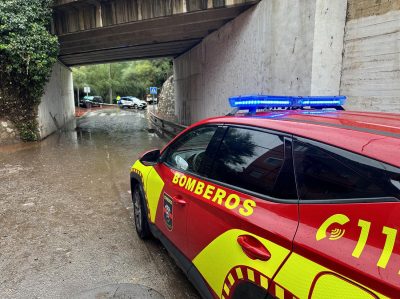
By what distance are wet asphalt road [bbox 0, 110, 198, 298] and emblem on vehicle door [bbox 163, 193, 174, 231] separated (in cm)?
62

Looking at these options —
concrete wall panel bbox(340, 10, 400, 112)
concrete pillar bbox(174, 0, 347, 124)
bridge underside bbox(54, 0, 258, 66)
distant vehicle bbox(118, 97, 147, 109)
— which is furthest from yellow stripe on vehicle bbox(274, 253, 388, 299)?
distant vehicle bbox(118, 97, 147, 109)

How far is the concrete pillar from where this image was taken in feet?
19.4

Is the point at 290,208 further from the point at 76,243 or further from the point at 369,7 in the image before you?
the point at 369,7

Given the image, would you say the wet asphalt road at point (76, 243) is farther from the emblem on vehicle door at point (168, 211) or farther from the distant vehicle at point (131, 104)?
the distant vehicle at point (131, 104)

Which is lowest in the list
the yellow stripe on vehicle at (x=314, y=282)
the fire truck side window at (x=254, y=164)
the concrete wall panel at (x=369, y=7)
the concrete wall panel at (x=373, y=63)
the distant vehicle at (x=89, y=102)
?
the distant vehicle at (x=89, y=102)

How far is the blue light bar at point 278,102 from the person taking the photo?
2.53 m

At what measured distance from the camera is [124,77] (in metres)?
52.0

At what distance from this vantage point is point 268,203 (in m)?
1.79

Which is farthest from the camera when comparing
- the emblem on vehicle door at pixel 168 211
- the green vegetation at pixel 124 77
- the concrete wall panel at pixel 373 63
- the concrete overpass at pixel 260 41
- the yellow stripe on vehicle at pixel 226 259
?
the green vegetation at pixel 124 77

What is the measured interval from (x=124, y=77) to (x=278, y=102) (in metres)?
52.3

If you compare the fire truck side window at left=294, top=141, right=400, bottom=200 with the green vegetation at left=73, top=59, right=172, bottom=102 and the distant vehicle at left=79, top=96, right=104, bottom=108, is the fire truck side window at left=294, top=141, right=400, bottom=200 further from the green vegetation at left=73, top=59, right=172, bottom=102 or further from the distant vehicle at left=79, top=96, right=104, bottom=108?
the green vegetation at left=73, top=59, right=172, bottom=102

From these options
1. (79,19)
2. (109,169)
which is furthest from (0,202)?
(79,19)

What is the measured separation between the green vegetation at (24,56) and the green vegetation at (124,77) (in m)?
35.1

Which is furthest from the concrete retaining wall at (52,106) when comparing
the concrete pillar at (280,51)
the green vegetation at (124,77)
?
the green vegetation at (124,77)
